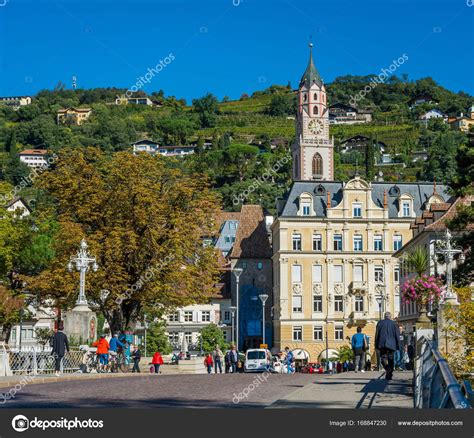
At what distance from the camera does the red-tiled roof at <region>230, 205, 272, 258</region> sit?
111562 mm

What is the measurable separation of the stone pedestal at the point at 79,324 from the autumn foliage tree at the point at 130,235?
881 centimetres

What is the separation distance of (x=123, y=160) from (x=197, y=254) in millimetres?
6623

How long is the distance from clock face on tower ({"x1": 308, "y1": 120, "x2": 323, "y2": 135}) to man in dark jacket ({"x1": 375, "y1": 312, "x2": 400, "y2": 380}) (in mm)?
106758

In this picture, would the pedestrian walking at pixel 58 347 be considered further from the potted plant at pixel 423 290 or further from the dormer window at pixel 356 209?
the dormer window at pixel 356 209

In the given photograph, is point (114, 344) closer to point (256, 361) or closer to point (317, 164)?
point (256, 361)

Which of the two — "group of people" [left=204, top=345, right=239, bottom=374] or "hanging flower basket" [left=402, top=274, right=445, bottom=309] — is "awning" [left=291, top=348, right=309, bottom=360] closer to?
"group of people" [left=204, top=345, right=239, bottom=374]

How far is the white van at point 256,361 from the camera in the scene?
5490 centimetres

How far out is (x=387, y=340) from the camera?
26.2m

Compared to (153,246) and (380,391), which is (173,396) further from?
(153,246)

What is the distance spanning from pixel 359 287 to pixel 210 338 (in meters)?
16.2

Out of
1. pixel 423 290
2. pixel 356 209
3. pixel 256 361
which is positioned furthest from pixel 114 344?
pixel 356 209

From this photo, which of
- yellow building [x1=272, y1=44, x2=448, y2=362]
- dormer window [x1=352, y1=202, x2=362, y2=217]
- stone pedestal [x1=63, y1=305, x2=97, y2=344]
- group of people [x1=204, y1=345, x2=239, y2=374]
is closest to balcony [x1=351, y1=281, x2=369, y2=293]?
yellow building [x1=272, y1=44, x2=448, y2=362]

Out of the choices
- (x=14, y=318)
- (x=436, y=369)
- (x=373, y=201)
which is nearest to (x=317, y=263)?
(x=373, y=201)

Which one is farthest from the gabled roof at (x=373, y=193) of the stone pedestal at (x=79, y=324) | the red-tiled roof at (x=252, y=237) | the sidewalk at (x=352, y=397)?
the sidewalk at (x=352, y=397)
